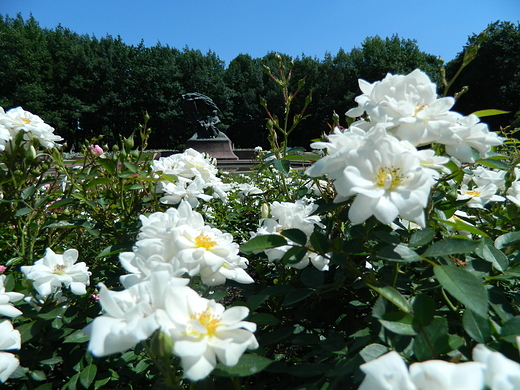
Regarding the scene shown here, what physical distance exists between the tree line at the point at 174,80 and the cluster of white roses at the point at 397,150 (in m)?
22.3

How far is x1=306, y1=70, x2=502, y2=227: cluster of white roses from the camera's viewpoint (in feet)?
1.82

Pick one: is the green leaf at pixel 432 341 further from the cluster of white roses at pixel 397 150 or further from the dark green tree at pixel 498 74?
the dark green tree at pixel 498 74

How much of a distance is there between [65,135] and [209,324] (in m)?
27.3

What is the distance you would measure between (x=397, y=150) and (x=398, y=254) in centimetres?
18

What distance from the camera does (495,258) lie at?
71 centimetres

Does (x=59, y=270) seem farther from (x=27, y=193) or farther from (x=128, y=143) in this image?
(x=128, y=143)

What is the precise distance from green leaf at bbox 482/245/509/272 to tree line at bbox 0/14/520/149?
22387 mm

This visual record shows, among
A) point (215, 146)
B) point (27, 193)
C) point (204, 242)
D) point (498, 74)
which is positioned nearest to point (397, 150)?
point (204, 242)

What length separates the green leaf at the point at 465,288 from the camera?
1.62ft

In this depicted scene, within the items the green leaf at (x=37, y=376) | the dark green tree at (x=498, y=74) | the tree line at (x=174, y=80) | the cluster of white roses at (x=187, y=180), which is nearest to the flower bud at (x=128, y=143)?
the cluster of white roses at (x=187, y=180)

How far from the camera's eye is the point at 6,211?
1.26 meters

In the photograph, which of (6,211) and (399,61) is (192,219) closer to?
(6,211)

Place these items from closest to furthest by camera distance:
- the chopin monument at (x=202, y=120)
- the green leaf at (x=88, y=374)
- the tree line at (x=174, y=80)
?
1. the green leaf at (x=88, y=374)
2. the chopin monument at (x=202, y=120)
3. the tree line at (x=174, y=80)

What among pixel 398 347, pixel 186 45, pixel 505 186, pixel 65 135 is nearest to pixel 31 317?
pixel 398 347
